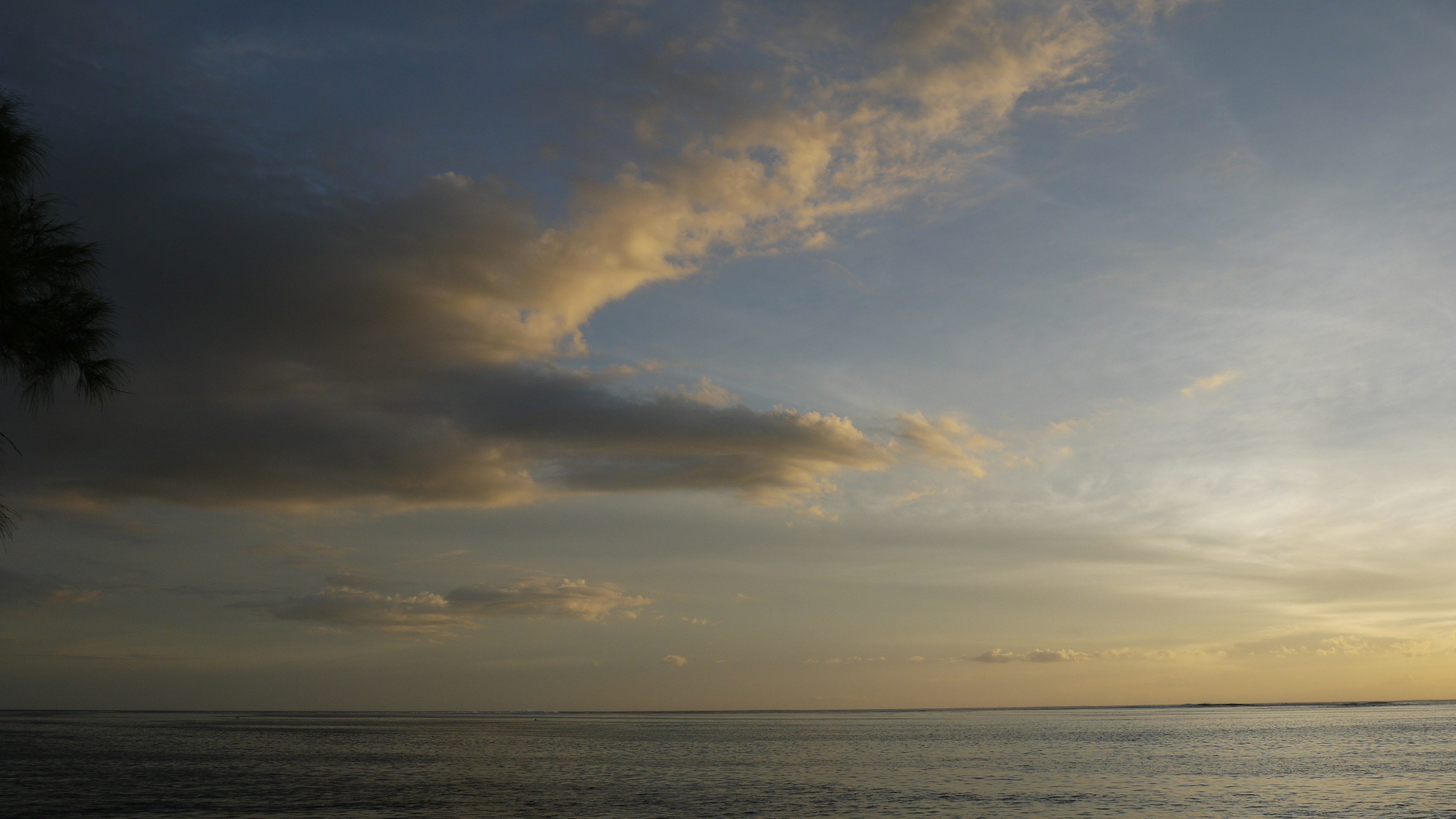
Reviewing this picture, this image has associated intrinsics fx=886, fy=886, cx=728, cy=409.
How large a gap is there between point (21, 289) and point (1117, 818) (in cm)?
4723

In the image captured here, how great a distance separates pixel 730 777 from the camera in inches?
2576

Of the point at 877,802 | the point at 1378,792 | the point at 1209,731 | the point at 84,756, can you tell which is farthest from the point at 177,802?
the point at 1209,731

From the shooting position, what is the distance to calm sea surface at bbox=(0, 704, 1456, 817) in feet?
151

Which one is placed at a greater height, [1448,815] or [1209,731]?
[1448,815]

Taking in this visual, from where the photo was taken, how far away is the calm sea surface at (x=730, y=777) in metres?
45.9

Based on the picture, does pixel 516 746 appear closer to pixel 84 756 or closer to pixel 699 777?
pixel 84 756

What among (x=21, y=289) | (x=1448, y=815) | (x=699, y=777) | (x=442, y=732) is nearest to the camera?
(x=21, y=289)

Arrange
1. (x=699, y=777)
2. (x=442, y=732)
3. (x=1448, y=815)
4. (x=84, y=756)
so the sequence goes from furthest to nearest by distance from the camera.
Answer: (x=442, y=732) < (x=84, y=756) < (x=699, y=777) < (x=1448, y=815)

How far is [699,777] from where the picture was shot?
64.8 m

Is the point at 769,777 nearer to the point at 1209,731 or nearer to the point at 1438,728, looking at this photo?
the point at 1209,731

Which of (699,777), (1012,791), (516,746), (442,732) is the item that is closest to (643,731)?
(442,732)

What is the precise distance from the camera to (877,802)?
49.2m

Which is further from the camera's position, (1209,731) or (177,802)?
(1209,731)

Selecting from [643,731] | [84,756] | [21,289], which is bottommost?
[643,731]
